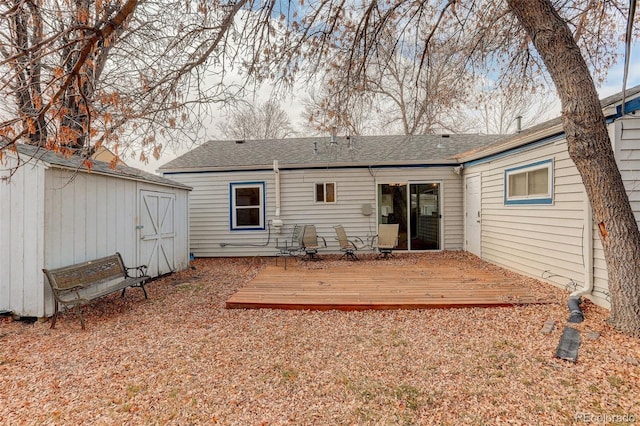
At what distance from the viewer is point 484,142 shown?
10453 millimetres

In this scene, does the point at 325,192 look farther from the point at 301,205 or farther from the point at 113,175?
the point at 113,175

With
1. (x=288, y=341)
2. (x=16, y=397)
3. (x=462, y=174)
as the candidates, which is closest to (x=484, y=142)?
(x=462, y=174)

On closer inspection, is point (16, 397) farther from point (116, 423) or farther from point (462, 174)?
point (462, 174)

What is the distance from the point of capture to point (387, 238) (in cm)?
848

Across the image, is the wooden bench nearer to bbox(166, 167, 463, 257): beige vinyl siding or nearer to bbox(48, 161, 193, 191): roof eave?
bbox(48, 161, 193, 191): roof eave

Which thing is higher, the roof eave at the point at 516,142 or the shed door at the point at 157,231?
the roof eave at the point at 516,142

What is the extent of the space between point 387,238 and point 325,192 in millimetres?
2320

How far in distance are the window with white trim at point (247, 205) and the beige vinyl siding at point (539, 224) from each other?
6313mm

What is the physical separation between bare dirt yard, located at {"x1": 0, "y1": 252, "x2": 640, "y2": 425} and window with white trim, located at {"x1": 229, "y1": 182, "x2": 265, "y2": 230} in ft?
16.8

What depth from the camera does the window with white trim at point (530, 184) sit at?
534 cm

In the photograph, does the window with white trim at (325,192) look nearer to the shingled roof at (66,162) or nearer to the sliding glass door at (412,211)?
the sliding glass door at (412,211)

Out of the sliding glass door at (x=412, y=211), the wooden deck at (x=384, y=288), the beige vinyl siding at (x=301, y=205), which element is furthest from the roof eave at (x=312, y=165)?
the wooden deck at (x=384, y=288)

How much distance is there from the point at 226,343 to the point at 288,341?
695 mm

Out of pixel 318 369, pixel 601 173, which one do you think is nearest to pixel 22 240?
pixel 318 369
